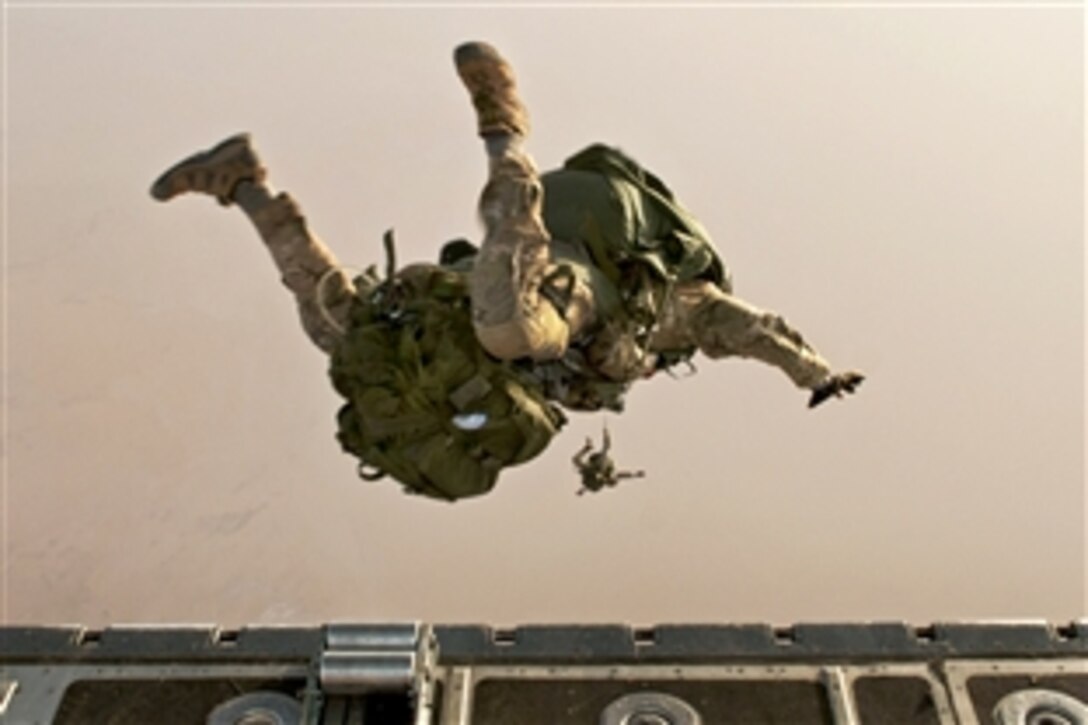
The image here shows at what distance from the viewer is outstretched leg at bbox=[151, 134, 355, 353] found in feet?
24.4

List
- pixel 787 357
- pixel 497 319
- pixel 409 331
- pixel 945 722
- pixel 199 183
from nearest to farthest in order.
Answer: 1. pixel 497 319
2. pixel 409 331
3. pixel 199 183
4. pixel 787 357
5. pixel 945 722

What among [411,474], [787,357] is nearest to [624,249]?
[787,357]

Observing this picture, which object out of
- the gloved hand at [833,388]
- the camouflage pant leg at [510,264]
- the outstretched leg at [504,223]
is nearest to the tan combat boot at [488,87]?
the outstretched leg at [504,223]

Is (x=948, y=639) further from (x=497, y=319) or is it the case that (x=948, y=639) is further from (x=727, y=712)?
(x=497, y=319)

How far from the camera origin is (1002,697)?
34.3 feet

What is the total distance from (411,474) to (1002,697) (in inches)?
275

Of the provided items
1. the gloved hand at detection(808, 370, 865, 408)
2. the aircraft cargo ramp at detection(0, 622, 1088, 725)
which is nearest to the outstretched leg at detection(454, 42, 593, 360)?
the gloved hand at detection(808, 370, 865, 408)

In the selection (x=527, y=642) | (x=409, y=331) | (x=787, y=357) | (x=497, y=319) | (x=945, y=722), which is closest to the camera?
(x=497, y=319)

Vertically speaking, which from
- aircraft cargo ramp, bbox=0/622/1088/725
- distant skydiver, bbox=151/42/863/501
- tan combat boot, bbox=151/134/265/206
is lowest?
aircraft cargo ramp, bbox=0/622/1088/725

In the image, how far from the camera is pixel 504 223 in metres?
6.18

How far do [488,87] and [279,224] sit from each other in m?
2.17

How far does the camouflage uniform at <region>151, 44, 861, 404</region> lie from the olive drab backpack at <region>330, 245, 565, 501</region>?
476 millimetres

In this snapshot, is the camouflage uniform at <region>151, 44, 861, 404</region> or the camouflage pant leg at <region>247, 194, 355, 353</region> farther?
the camouflage pant leg at <region>247, 194, 355, 353</region>

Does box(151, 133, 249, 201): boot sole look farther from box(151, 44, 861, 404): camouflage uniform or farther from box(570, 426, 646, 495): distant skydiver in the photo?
box(570, 426, 646, 495): distant skydiver
